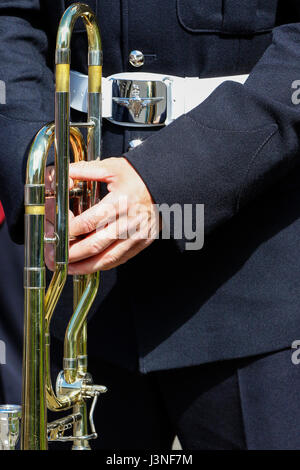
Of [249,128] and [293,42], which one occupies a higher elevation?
[293,42]

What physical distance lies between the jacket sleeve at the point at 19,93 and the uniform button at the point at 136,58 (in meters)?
0.17

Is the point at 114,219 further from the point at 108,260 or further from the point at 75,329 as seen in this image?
the point at 75,329

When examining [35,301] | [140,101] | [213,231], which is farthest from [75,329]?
[140,101]

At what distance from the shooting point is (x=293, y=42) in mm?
1292

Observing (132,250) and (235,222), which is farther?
(235,222)

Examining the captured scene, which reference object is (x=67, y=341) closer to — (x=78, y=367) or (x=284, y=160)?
(x=78, y=367)

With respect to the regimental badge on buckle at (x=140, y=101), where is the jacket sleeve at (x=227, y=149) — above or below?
Result: below

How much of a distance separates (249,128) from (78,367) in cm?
46

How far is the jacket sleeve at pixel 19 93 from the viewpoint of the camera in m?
1.34

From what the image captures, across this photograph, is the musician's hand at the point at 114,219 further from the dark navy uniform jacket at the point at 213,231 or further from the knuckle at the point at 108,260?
the dark navy uniform jacket at the point at 213,231

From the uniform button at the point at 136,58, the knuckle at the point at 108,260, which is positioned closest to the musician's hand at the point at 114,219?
the knuckle at the point at 108,260
